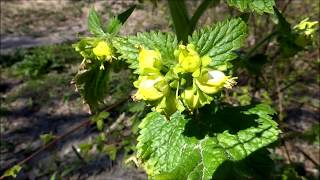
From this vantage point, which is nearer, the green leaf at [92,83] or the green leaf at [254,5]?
the green leaf at [254,5]

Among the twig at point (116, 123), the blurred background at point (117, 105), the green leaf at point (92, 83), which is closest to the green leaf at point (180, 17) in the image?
the blurred background at point (117, 105)

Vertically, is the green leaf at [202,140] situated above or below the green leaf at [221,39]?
below

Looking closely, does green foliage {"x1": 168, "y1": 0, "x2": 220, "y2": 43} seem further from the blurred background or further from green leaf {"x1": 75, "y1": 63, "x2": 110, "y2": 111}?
green leaf {"x1": 75, "y1": 63, "x2": 110, "y2": 111}

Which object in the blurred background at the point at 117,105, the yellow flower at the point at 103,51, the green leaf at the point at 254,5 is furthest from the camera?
the blurred background at the point at 117,105

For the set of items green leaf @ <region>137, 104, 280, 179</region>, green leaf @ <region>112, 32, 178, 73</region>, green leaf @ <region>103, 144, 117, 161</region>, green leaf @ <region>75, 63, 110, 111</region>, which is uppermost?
green leaf @ <region>112, 32, 178, 73</region>

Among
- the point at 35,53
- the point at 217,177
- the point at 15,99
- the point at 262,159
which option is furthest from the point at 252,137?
the point at 35,53

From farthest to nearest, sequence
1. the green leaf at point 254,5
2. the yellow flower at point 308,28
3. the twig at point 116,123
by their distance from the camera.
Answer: the twig at point 116,123 < the yellow flower at point 308,28 < the green leaf at point 254,5

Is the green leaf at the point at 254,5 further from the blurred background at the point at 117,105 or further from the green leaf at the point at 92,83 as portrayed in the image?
the blurred background at the point at 117,105

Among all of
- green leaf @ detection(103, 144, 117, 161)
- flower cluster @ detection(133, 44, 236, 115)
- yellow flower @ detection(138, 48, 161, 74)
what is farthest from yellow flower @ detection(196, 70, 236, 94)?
green leaf @ detection(103, 144, 117, 161)

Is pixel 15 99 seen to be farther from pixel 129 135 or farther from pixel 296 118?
pixel 296 118
